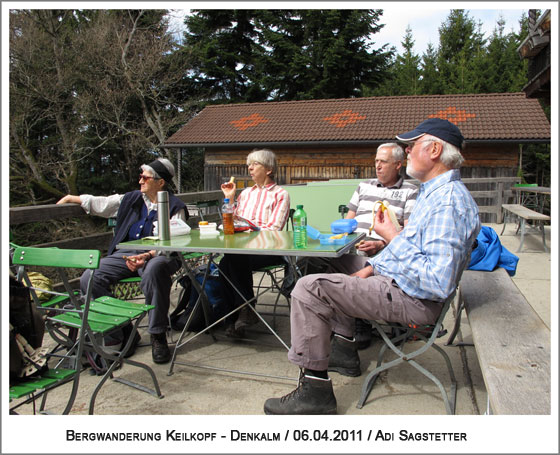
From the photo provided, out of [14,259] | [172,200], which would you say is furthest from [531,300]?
[14,259]

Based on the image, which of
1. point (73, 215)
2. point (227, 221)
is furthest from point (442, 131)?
point (73, 215)

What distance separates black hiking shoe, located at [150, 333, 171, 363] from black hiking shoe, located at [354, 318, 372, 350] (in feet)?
4.34

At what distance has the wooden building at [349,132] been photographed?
45.3 feet

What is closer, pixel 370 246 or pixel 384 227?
pixel 384 227

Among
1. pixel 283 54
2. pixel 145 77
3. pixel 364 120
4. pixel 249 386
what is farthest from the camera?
pixel 283 54

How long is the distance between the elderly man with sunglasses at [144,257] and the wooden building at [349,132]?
36.7ft

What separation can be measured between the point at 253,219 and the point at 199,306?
808mm

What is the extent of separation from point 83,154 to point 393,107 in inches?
500

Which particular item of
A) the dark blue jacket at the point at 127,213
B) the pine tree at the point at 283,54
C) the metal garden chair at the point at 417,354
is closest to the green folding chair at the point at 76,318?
the dark blue jacket at the point at 127,213

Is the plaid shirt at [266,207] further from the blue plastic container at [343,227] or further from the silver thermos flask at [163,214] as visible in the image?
the silver thermos flask at [163,214]

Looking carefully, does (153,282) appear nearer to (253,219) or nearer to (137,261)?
(137,261)

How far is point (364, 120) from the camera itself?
1552 centimetres

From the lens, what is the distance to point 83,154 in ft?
65.2

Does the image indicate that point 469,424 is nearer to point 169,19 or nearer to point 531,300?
point 531,300
